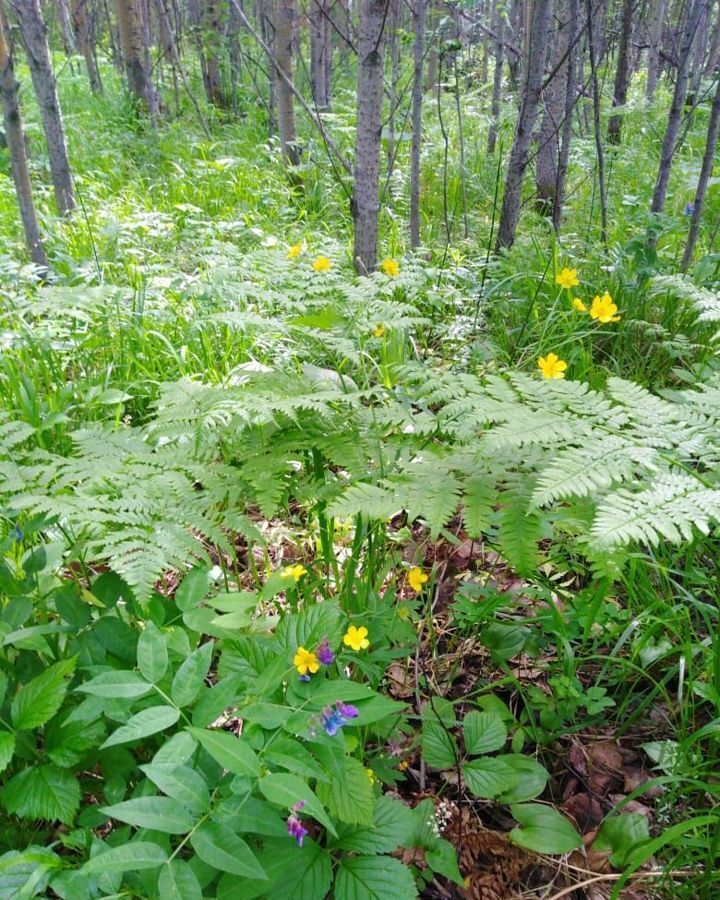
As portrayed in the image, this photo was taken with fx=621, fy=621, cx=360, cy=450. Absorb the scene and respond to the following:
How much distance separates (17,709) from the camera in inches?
43.3

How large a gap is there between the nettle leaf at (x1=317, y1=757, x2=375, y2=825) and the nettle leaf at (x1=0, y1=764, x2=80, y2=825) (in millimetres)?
429

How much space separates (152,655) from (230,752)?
9.8 inches

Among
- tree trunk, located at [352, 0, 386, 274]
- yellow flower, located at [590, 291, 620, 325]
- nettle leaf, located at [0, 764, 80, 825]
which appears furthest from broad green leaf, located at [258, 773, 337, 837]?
tree trunk, located at [352, 0, 386, 274]

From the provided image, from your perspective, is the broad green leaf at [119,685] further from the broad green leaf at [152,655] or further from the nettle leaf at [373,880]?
the nettle leaf at [373,880]

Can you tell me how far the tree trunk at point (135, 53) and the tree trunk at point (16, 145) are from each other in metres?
5.00

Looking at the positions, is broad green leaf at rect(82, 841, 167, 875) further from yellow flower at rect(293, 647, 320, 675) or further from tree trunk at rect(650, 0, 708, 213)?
tree trunk at rect(650, 0, 708, 213)

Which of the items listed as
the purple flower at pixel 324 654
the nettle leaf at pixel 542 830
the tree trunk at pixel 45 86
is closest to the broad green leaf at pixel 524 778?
the nettle leaf at pixel 542 830

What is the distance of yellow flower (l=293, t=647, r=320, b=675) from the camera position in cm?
112

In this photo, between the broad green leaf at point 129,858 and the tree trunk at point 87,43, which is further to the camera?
the tree trunk at point 87,43

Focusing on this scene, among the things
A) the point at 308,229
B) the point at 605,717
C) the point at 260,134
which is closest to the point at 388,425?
the point at 605,717

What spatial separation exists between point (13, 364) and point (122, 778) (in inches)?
84.8

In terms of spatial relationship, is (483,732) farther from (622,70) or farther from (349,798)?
(622,70)

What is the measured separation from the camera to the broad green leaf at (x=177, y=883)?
81 centimetres

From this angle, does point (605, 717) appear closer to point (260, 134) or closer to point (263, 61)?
point (260, 134)
